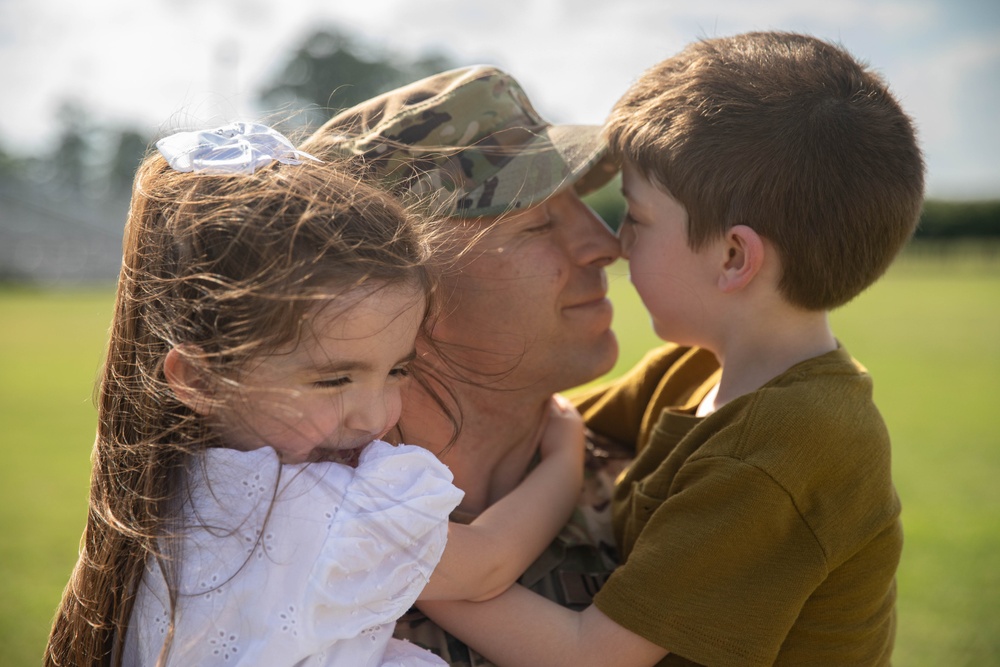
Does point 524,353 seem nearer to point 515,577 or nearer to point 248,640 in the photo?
point 515,577

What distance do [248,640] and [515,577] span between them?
2.24 ft

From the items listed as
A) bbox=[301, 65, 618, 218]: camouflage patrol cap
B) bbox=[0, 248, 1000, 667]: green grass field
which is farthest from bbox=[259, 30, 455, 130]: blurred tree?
bbox=[301, 65, 618, 218]: camouflage patrol cap

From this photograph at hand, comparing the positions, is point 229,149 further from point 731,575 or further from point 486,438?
point 731,575

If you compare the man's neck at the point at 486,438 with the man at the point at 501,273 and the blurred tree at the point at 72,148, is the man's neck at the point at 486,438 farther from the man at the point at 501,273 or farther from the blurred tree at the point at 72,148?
the blurred tree at the point at 72,148

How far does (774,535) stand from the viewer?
74.6 inches

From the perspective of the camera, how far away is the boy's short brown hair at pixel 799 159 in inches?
85.1

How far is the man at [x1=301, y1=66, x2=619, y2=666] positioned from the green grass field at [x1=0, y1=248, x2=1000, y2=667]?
0.28 metres

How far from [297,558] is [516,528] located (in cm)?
65

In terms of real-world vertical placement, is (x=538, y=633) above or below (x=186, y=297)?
below

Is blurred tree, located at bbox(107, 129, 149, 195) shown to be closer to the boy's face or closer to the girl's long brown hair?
the boy's face

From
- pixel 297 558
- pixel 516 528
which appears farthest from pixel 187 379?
pixel 516 528

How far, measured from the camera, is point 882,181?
2184 millimetres

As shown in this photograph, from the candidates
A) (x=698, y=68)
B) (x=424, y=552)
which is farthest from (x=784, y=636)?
(x=698, y=68)

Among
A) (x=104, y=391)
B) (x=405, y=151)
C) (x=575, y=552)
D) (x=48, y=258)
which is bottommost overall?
(x=48, y=258)
